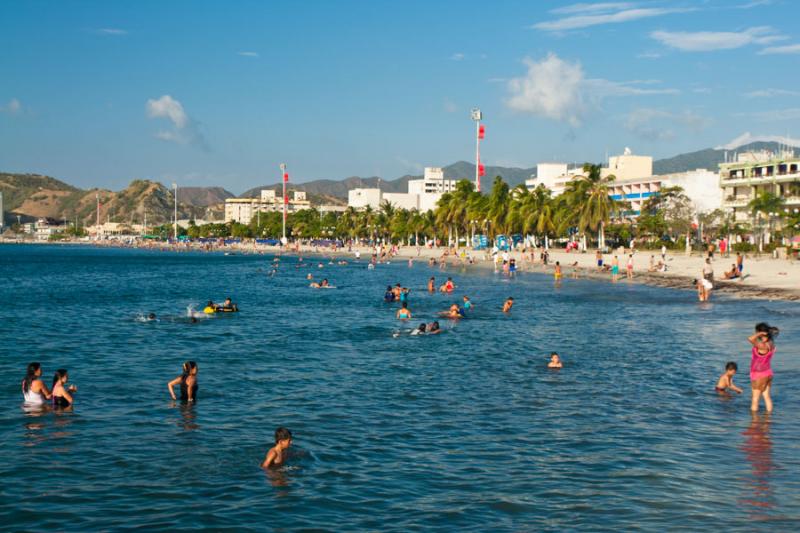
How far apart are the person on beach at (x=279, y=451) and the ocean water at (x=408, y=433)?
0.64ft

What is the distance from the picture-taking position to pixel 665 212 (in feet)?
333

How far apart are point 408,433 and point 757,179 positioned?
301 feet

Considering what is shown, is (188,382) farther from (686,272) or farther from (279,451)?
(686,272)

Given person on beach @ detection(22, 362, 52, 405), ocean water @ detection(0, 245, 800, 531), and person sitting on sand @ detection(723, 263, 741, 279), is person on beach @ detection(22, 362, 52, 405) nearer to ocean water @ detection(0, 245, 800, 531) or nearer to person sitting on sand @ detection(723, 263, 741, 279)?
ocean water @ detection(0, 245, 800, 531)

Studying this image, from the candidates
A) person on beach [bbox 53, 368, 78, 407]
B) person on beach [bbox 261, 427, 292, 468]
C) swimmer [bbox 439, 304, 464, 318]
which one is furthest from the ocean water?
swimmer [bbox 439, 304, 464, 318]

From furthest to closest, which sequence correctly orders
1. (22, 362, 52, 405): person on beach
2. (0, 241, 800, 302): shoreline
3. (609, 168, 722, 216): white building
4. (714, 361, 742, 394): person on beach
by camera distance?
(609, 168, 722, 216): white building → (0, 241, 800, 302): shoreline → (714, 361, 742, 394): person on beach → (22, 362, 52, 405): person on beach

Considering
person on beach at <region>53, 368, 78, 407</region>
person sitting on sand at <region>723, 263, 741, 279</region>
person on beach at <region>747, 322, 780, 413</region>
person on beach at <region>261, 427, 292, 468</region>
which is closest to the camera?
person on beach at <region>261, 427, 292, 468</region>

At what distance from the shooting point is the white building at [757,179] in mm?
89594

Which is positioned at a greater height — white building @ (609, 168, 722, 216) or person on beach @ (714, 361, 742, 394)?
white building @ (609, 168, 722, 216)

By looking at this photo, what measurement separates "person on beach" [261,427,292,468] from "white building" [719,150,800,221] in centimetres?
8685

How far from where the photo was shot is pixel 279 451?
13844mm

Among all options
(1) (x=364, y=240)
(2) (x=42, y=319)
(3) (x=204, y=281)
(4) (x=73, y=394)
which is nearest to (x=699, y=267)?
(3) (x=204, y=281)

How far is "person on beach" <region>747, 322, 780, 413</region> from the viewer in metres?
16.1

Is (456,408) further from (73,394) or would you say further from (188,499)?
(73,394)
